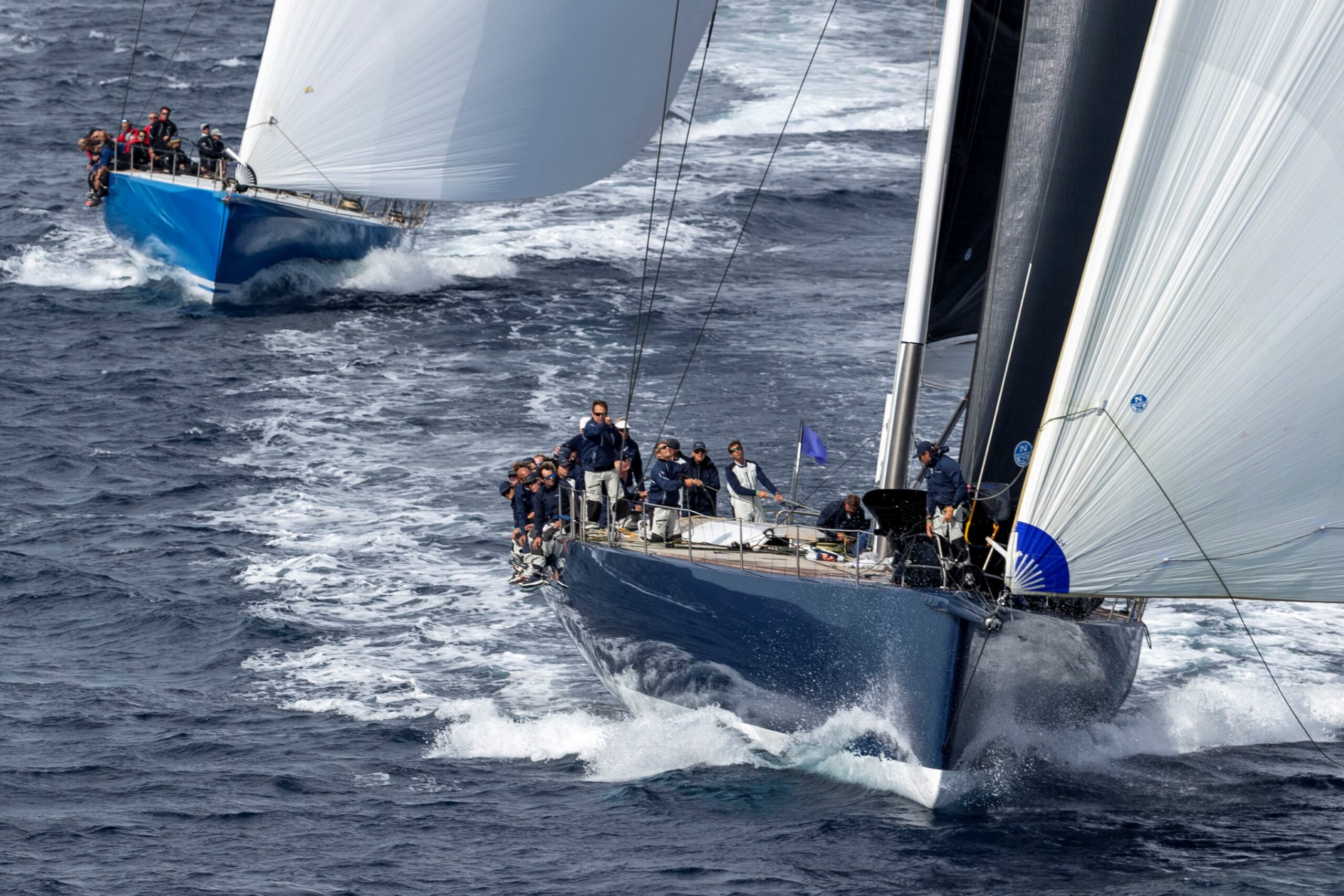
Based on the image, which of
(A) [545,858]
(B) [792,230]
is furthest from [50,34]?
(A) [545,858]

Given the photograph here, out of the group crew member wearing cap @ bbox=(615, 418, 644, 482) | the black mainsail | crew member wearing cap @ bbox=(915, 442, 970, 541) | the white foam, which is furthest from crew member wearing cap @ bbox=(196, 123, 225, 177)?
crew member wearing cap @ bbox=(915, 442, 970, 541)

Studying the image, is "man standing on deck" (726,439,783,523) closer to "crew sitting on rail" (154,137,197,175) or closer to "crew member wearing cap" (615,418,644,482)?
"crew member wearing cap" (615,418,644,482)

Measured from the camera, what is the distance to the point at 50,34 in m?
55.7

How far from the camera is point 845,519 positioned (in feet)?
66.5

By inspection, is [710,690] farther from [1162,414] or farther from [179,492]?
[179,492]

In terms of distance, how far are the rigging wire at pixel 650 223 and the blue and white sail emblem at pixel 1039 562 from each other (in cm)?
493

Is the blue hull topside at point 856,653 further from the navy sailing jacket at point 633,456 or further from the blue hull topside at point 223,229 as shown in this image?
the blue hull topside at point 223,229

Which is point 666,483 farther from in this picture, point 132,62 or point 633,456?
point 132,62

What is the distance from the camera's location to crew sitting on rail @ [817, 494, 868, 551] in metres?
20.0

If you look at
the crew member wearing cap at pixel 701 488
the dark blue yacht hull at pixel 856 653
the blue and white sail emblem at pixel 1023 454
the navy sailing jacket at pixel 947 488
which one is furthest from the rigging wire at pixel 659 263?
the blue and white sail emblem at pixel 1023 454

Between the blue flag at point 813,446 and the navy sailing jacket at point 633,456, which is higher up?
the blue flag at point 813,446

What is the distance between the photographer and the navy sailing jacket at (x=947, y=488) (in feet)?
59.7

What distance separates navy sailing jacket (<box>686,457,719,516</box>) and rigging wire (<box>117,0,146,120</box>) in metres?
27.5

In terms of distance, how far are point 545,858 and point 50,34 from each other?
44.4 m
